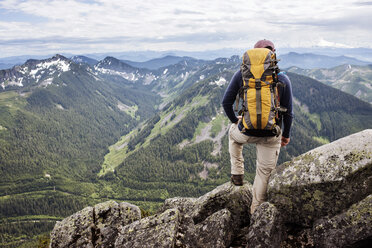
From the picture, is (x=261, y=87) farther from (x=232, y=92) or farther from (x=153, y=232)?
(x=153, y=232)

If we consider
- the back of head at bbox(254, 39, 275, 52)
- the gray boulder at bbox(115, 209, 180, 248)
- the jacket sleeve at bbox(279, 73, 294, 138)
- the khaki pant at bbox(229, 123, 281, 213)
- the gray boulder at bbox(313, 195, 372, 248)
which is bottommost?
the gray boulder at bbox(115, 209, 180, 248)

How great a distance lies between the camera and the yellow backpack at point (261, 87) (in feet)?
34.7

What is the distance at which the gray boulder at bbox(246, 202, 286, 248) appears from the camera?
1165 centimetres

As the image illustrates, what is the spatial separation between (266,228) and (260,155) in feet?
12.6

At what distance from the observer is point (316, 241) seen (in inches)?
441

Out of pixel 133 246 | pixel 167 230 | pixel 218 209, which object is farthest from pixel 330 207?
pixel 133 246

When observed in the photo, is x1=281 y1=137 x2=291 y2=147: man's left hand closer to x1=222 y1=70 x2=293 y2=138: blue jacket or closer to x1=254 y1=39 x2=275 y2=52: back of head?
x1=222 y1=70 x2=293 y2=138: blue jacket

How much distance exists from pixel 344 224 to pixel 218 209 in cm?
762

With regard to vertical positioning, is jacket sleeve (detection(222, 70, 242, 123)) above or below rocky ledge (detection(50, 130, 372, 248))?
above

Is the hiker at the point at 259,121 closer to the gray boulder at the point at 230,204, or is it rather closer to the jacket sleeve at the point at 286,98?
the jacket sleeve at the point at 286,98

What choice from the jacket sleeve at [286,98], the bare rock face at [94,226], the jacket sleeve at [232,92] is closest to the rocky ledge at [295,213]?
the bare rock face at [94,226]

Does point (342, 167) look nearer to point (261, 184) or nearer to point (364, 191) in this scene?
point (364, 191)

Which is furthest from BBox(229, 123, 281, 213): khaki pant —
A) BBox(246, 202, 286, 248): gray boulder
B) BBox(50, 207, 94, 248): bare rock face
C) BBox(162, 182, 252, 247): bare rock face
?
BBox(50, 207, 94, 248): bare rock face

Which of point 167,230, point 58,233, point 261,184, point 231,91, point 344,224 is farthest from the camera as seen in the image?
point 58,233
